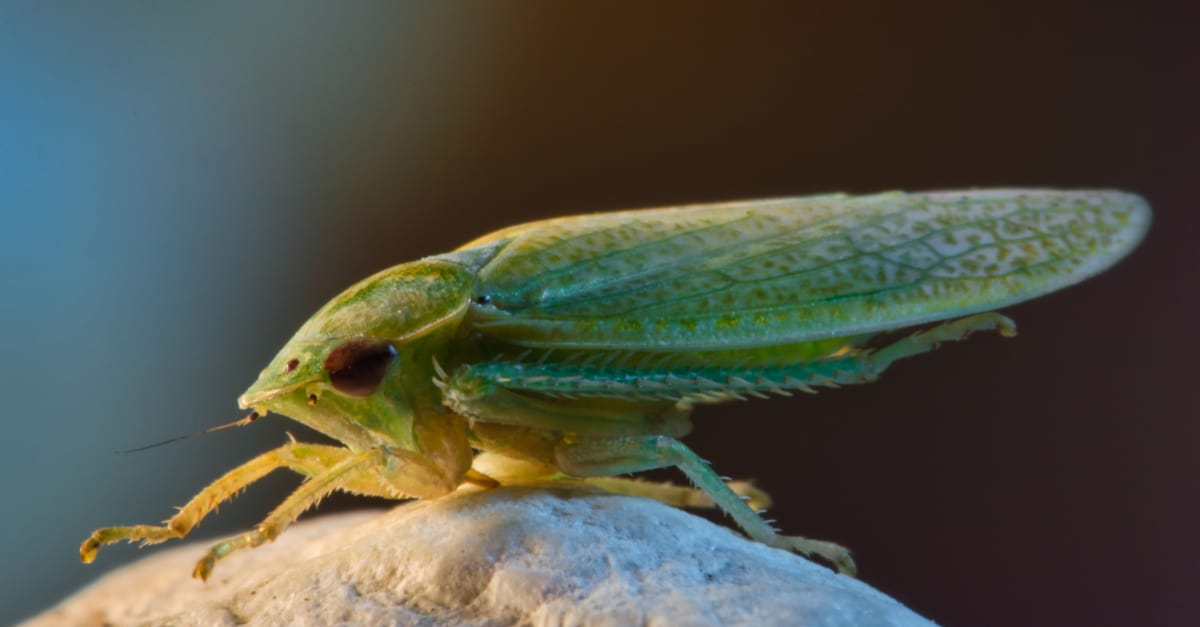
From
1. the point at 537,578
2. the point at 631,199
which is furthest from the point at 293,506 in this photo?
the point at 631,199

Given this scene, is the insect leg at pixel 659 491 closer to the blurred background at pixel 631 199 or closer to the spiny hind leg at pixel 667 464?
the spiny hind leg at pixel 667 464

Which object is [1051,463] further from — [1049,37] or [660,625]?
[660,625]

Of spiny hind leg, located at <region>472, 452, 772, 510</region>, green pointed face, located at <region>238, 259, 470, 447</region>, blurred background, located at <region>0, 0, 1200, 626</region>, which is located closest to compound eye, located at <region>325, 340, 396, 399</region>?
green pointed face, located at <region>238, 259, 470, 447</region>

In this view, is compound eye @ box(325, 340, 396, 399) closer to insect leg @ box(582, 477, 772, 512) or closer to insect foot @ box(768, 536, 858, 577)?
insect leg @ box(582, 477, 772, 512)

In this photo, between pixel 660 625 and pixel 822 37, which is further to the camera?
pixel 822 37

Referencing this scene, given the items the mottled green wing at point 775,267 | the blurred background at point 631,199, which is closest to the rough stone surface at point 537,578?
the mottled green wing at point 775,267

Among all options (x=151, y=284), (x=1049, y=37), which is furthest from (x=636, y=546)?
(x=1049, y=37)
